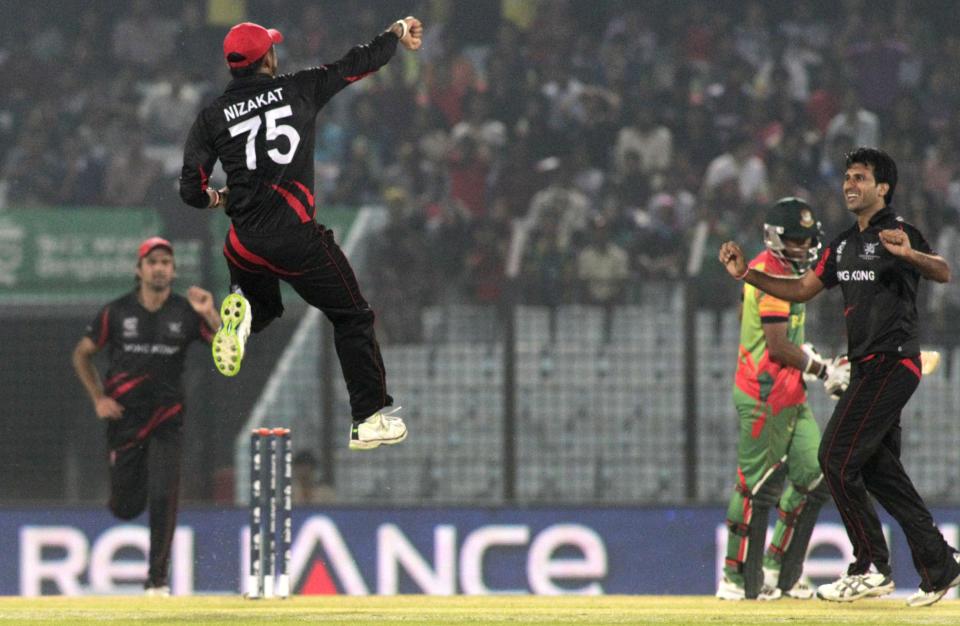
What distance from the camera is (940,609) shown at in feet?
26.1

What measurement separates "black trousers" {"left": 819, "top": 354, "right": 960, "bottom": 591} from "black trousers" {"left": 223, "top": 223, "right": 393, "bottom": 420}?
6.61 ft

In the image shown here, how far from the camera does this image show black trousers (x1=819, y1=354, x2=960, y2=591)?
7.83 metres

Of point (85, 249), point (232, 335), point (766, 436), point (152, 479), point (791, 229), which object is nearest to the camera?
point (232, 335)

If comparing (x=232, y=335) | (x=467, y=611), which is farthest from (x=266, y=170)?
(x=467, y=611)

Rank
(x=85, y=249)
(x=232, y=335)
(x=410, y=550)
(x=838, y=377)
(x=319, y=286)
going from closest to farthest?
(x=232, y=335) → (x=319, y=286) → (x=838, y=377) → (x=410, y=550) → (x=85, y=249)

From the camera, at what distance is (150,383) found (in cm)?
1093

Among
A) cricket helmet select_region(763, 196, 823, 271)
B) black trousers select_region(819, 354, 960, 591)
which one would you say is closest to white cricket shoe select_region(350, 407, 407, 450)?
black trousers select_region(819, 354, 960, 591)

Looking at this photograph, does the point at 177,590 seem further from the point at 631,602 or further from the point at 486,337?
the point at 631,602

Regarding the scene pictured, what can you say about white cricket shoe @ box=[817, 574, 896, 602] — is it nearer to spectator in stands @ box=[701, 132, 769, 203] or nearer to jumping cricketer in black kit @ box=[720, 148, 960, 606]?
jumping cricketer in black kit @ box=[720, 148, 960, 606]

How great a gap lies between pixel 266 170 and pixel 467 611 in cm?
212

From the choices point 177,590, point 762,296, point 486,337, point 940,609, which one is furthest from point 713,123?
point 940,609

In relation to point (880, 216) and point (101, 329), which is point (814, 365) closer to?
point (880, 216)

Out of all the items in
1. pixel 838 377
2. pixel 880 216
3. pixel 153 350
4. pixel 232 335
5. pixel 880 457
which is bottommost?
pixel 880 457

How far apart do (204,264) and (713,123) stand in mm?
5947
